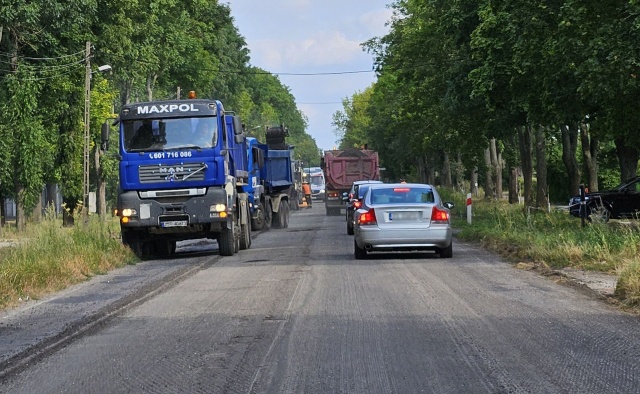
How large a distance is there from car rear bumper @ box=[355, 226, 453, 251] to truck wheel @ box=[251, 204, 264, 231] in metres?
14.6

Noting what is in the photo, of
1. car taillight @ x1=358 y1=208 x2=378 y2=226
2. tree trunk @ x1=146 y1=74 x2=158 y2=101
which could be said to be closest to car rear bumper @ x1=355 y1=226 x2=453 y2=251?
car taillight @ x1=358 y1=208 x2=378 y2=226

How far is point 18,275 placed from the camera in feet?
53.7

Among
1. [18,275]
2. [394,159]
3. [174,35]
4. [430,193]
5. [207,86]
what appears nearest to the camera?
[18,275]

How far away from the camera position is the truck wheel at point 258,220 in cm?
3522

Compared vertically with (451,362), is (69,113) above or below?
above

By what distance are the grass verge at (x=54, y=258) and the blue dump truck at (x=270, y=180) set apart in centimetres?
912

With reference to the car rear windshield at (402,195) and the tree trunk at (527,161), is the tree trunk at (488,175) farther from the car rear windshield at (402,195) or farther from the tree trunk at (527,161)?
the car rear windshield at (402,195)

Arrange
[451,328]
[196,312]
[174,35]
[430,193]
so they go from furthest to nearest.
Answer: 1. [174,35]
2. [430,193]
3. [196,312]
4. [451,328]

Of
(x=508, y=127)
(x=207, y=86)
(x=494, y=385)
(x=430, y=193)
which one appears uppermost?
(x=207, y=86)

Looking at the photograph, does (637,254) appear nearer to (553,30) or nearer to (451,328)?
(451,328)

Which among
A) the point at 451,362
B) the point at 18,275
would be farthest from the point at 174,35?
the point at 451,362

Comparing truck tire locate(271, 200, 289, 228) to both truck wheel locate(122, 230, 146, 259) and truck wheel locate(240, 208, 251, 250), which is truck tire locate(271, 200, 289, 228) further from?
truck wheel locate(122, 230, 146, 259)

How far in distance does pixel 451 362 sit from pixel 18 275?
30.8ft

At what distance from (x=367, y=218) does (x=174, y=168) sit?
4.50 meters
